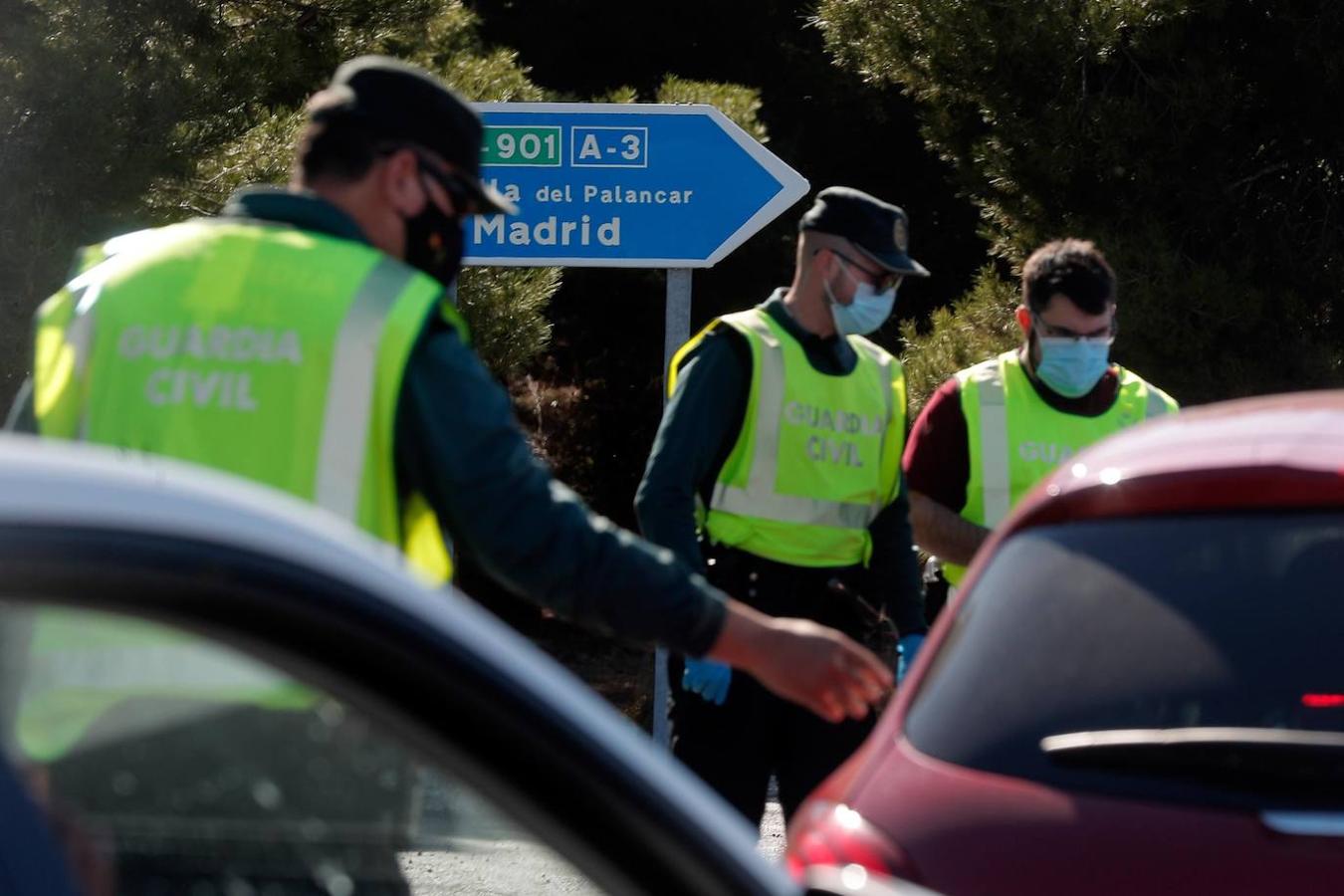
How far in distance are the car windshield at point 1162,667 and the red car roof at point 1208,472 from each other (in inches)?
1.0

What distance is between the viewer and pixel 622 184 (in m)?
6.91

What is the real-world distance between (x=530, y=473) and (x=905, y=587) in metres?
2.31

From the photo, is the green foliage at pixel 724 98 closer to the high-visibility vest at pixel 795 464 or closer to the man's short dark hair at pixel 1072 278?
the man's short dark hair at pixel 1072 278

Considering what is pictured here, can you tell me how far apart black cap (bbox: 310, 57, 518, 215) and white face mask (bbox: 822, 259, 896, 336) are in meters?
1.99

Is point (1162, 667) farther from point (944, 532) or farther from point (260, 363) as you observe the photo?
point (944, 532)

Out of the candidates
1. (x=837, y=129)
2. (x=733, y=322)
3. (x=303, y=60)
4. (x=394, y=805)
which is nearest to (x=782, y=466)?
(x=733, y=322)

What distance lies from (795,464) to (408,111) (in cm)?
196

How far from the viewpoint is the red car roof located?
279cm

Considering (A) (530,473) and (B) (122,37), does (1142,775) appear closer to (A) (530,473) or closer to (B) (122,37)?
(A) (530,473)

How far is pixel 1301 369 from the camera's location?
32.1ft

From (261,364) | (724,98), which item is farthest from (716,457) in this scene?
(724,98)

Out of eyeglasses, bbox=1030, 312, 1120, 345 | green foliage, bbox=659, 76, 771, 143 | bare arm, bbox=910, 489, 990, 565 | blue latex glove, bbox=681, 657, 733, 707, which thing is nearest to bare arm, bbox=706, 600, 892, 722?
blue latex glove, bbox=681, 657, 733, 707

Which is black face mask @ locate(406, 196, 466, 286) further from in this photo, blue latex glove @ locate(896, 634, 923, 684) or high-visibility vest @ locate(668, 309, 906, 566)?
blue latex glove @ locate(896, 634, 923, 684)

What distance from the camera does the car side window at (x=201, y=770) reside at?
1298mm
